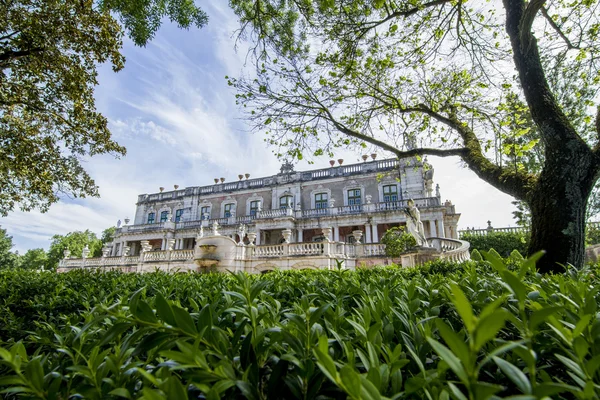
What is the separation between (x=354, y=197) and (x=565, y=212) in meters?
22.2

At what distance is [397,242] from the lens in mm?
15273

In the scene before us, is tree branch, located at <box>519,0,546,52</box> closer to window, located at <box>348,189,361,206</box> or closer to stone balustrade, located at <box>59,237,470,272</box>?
stone balustrade, located at <box>59,237,470,272</box>

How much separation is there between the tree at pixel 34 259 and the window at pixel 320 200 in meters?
42.6

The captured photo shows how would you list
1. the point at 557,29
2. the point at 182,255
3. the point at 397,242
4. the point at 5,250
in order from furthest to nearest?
the point at 5,250
the point at 182,255
the point at 397,242
the point at 557,29

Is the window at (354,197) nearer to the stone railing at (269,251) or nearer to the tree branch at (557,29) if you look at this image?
the stone railing at (269,251)

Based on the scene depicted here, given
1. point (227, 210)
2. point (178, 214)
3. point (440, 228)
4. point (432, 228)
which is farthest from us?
point (178, 214)

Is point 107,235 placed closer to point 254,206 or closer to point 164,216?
point 164,216

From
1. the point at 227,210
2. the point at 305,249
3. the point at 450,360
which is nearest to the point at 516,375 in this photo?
the point at 450,360

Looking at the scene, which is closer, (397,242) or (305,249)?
(397,242)

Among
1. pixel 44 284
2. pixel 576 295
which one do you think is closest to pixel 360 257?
pixel 44 284

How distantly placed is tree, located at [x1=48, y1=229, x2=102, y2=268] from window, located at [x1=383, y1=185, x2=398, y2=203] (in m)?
41.1

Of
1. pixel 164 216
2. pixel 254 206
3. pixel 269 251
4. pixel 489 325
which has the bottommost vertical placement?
pixel 489 325

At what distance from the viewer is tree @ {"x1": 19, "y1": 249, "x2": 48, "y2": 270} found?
43.3 metres

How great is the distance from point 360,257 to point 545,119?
512 inches
